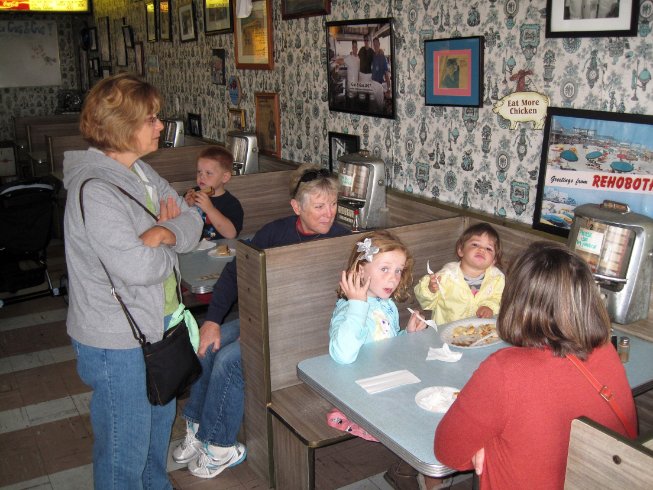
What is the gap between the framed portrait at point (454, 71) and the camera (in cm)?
294

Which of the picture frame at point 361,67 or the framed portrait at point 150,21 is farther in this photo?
the framed portrait at point 150,21

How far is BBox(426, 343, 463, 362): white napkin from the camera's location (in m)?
2.06

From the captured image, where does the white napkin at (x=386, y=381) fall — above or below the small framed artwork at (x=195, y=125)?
below

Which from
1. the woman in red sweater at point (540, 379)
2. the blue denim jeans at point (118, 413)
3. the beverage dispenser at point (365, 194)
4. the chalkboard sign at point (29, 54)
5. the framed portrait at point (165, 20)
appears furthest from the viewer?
the chalkboard sign at point (29, 54)

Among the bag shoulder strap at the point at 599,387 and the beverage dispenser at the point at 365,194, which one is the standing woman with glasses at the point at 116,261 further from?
the beverage dispenser at the point at 365,194

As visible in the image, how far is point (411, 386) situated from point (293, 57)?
118 inches

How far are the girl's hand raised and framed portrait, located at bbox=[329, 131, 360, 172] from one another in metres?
1.75

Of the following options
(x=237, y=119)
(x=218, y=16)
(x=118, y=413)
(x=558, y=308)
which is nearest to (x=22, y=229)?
(x=237, y=119)

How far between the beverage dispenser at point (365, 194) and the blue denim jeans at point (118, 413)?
1.51 metres

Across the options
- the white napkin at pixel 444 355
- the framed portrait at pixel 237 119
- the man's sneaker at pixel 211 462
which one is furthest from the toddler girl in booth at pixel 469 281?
the framed portrait at pixel 237 119

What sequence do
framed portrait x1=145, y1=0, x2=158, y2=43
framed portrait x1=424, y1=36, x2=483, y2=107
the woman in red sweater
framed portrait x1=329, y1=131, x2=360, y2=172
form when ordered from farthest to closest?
1. framed portrait x1=145, y1=0, x2=158, y2=43
2. framed portrait x1=329, y1=131, x2=360, y2=172
3. framed portrait x1=424, y1=36, x2=483, y2=107
4. the woman in red sweater

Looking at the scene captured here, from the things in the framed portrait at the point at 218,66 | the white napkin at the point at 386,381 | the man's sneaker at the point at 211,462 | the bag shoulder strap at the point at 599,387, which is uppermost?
the framed portrait at the point at 218,66

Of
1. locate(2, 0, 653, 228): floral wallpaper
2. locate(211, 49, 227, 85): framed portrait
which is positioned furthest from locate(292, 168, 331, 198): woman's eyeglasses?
locate(211, 49, 227, 85): framed portrait

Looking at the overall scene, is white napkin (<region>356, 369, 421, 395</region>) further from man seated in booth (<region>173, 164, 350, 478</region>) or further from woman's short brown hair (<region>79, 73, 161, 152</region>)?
woman's short brown hair (<region>79, 73, 161, 152</region>)
